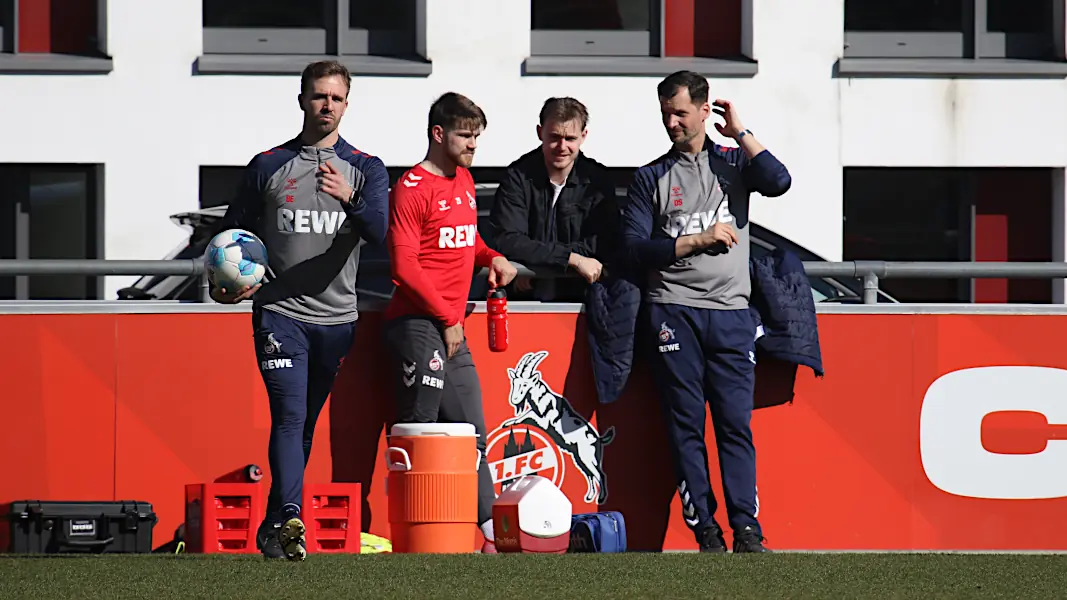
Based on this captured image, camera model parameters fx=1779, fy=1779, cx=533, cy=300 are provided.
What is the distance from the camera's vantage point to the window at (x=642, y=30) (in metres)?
18.6

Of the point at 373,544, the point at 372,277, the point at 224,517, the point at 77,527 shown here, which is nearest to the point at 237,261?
the point at 224,517

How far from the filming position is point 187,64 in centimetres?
1827

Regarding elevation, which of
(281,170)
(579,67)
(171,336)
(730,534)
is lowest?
(730,534)

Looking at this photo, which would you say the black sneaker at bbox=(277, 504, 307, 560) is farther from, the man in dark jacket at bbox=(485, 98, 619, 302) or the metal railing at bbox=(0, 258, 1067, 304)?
the man in dark jacket at bbox=(485, 98, 619, 302)

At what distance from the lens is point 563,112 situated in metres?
8.86

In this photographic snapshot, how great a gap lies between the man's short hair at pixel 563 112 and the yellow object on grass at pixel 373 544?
227 centimetres

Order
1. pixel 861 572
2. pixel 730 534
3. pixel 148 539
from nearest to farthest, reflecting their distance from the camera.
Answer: pixel 861 572
pixel 148 539
pixel 730 534

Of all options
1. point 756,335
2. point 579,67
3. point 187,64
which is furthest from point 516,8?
point 756,335

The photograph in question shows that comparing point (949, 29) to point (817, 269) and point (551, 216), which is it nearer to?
point (817, 269)

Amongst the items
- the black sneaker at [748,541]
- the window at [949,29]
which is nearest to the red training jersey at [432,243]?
the black sneaker at [748,541]

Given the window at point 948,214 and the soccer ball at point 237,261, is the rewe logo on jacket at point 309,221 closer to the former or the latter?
the soccer ball at point 237,261

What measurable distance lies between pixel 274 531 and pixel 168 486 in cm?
160

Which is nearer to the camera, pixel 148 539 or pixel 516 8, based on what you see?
pixel 148 539

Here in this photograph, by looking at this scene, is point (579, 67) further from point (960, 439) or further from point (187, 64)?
point (960, 439)
